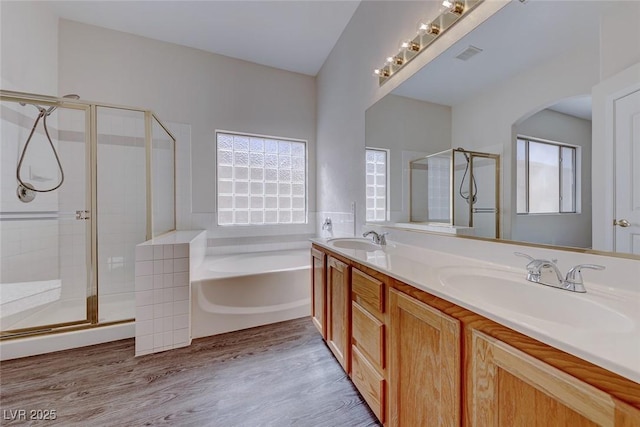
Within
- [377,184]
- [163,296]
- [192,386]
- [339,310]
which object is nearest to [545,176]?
[377,184]

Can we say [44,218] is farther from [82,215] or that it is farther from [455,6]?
[455,6]

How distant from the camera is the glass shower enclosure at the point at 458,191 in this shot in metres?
1.12

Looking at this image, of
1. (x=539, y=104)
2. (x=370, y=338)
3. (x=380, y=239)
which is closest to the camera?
(x=539, y=104)

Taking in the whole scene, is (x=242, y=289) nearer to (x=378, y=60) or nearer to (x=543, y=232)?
(x=543, y=232)

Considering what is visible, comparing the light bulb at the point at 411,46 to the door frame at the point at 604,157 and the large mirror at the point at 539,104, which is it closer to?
the large mirror at the point at 539,104

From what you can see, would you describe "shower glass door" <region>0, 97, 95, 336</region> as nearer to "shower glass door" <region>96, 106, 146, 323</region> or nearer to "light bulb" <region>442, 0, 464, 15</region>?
"shower glass door" <region>96, 106, 146, 323</region>

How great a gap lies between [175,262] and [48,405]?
936 mm

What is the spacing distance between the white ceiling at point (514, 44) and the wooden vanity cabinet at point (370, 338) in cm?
102

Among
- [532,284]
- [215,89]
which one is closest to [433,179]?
[532,284]

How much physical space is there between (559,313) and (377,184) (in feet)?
4.52

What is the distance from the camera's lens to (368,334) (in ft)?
3.98

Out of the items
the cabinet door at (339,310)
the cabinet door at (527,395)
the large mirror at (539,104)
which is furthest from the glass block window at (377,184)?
the cabinet door at (527,395)

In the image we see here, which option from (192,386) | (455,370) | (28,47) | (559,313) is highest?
(28,47)

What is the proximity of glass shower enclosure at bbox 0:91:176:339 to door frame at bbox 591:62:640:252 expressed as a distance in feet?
9.14
